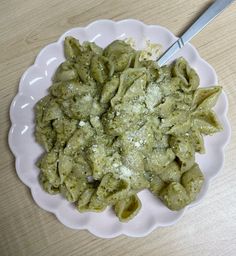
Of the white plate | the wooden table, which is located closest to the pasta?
the white plate

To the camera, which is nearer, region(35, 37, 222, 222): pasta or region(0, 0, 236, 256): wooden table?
region(35, 37, 222, 222): pasta

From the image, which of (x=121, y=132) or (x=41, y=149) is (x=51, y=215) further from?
(x=121, y=132)

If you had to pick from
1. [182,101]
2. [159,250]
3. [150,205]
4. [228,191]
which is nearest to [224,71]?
[182,101]

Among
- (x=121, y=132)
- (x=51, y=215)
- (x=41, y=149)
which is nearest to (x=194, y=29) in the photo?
(x=121, y=132)

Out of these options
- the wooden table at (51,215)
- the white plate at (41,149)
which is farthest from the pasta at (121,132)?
the wooden table at (51,215)

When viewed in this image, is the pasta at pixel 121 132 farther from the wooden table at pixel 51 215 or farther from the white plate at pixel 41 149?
the wooden table at pixel 51 215

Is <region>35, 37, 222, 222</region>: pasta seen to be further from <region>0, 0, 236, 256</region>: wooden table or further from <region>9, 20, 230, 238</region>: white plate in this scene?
<region>0, 0, 236, 256</region>: wooden table
